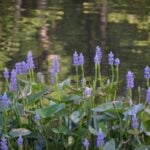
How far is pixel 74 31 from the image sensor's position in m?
8.12

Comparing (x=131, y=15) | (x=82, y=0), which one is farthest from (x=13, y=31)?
(x=82, y=0)

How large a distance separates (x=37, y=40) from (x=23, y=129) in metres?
4.92

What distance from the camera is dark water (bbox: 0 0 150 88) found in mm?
6559

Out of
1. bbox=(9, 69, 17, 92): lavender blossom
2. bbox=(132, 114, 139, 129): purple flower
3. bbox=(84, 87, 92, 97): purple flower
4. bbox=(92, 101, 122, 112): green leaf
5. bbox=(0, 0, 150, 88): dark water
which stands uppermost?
bbox=(9, 69, 17, 92): lavender blossom

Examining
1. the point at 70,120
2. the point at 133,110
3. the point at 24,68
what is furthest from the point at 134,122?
the point at 24,68

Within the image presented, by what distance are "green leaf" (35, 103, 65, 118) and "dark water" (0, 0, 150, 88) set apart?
10.4 feet

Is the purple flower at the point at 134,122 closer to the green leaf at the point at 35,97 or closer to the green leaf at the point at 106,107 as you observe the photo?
the green leaf at the point at 106,107

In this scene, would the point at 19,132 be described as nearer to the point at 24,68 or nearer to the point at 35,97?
the point at 35,97

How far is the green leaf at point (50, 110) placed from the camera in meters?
2.52

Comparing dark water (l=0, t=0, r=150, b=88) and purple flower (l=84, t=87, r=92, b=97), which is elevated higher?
purple flower (l=84, t=87, r=92, b=97)

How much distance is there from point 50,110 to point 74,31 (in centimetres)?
564

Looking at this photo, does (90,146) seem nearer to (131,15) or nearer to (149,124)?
(149,124)

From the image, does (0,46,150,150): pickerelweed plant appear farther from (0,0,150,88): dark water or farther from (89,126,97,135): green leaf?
(0,0,150,88): dark water

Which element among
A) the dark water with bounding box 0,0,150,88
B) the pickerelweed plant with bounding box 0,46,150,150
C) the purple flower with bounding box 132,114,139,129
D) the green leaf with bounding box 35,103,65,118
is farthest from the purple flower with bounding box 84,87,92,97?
the dark water with bounding box 0,0,150,88
